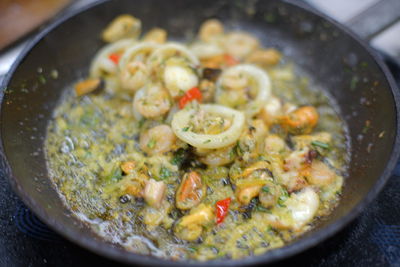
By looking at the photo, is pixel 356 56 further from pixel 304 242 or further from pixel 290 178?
pixel 304 242

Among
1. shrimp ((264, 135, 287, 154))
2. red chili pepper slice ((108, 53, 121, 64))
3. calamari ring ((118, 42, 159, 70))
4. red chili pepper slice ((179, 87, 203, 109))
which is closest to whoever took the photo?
shrimp ((264, 135, 287, 154))

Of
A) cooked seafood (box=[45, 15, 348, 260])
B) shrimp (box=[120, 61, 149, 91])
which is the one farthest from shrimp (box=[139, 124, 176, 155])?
shrimp (box=[120, 61, 149, 91])

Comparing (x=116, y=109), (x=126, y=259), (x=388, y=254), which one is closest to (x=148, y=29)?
(x=116, y=109)

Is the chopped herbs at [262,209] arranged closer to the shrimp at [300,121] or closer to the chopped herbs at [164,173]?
the chopped herbs at [164,173]

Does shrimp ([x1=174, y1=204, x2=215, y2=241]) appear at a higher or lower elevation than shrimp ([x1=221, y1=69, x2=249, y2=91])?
lower

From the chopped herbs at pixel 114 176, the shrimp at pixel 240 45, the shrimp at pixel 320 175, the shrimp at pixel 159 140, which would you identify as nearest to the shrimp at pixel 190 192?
the shrimp at pixel 159 140

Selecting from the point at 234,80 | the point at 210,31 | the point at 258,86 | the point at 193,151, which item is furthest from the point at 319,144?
the point at 210,31

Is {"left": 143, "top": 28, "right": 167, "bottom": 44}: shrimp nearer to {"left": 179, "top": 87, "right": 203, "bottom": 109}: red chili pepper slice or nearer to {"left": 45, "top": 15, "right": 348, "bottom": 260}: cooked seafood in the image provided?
{"left": 45, "top": 15, "right": 348, "bottom": 260}: cooked seafood
